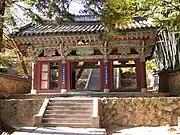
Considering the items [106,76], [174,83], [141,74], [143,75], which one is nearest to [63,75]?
[106,76]

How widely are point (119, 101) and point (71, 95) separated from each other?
3.63 m

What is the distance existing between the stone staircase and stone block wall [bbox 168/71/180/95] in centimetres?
495

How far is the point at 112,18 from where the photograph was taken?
29.2ft

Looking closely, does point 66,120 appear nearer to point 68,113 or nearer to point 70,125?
point 70,125

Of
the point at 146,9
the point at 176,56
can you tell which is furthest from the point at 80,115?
the point at 176,56

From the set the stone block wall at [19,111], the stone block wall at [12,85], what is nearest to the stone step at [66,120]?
the stone block wall at [19,111]

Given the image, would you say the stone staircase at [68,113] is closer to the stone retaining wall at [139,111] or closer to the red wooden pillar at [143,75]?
the stone retaining wall at [139,111]

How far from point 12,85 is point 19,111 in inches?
132

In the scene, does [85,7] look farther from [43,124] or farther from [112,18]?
[43,124]

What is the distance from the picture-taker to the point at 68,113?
10070 mm

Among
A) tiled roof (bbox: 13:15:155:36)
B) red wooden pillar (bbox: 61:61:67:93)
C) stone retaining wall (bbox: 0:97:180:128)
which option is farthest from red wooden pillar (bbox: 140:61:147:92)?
red wooden pillar (bbox: 61:61:67:93)

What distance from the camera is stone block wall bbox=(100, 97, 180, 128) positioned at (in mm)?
10391

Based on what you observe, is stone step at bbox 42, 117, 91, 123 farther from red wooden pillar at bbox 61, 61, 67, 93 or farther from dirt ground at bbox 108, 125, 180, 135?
red wooden pillar at bbox 61, 61, 67, 93

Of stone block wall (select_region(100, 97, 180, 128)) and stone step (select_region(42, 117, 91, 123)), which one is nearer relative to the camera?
stone step (select_region(42, 117, 91, 123))
